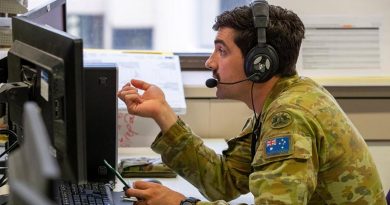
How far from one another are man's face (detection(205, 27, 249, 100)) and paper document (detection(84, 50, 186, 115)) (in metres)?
0.63

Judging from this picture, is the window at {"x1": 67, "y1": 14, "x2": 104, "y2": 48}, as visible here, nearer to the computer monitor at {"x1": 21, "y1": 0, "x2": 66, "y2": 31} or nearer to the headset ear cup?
the computer monitor at {"x1": 21, "y1": 0, "x2": 66, "y2": 31}

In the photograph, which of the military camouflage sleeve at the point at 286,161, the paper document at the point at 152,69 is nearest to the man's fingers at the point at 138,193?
the military camouflage sleeve at the point at 286,161

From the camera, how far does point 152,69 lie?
2.30m

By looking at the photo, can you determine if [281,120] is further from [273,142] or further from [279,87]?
[279,87]

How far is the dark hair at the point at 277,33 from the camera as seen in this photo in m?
1.40

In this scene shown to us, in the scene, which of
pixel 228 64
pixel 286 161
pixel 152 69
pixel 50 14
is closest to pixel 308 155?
pixel 286 161

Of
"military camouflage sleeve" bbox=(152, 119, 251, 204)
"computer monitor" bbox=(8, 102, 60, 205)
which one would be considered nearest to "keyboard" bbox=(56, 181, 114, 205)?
"military camouflage sleeve" bbox=(152, 119, 251, 204)

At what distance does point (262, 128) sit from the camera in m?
1.29

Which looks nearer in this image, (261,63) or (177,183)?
(261,63)

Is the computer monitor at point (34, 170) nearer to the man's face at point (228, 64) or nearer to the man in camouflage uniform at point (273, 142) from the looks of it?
the man in camouflage uniform at point (273, 142)

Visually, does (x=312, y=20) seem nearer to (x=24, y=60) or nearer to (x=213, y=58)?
(x=213, y=58)

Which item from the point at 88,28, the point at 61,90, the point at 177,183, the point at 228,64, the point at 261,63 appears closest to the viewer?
the point at 61,90

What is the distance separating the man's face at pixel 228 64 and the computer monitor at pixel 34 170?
87 cm

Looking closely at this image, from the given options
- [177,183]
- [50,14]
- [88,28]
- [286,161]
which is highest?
[50,14]
